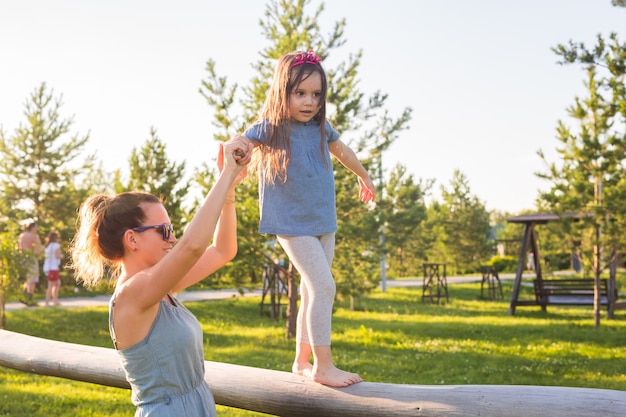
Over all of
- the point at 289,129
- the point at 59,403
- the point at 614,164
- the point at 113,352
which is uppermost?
the point at 614,164

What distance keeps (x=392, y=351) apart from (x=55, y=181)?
15.1 meters

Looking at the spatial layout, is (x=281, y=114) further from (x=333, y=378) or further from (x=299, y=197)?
(x=333, y=378)

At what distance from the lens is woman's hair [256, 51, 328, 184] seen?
3.50 meters

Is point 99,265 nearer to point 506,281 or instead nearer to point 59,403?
point 59,403

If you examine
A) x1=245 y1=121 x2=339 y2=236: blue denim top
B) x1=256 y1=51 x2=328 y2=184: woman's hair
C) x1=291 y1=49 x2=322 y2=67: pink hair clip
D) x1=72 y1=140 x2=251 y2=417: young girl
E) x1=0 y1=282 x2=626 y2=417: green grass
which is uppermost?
x1=291 y1=49 x2=322 y2=67: pink hair clip

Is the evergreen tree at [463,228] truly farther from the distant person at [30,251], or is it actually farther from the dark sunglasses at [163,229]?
the dark sunglasses at [163,229]

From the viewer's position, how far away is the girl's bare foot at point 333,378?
3.39 metres

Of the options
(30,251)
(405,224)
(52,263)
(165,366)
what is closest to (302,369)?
(165,366)

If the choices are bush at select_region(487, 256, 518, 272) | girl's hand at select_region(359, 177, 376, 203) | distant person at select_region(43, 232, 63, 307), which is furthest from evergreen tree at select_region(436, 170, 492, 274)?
girl's hand at select_region(359, 177, 376, 203)

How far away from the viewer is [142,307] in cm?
254

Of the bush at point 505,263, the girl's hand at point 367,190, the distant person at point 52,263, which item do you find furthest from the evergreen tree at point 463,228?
the girl's hand at point 367,190

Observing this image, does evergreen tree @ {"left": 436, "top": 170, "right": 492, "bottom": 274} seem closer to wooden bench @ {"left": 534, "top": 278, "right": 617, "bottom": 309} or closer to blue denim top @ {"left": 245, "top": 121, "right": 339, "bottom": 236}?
wooden bench @ {"left": 534, "top": 278, "right": 617, "bottom": 309}

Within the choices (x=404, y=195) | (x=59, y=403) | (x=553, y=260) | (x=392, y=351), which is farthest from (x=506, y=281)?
(x=59, y=403)

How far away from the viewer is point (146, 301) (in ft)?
8.22
